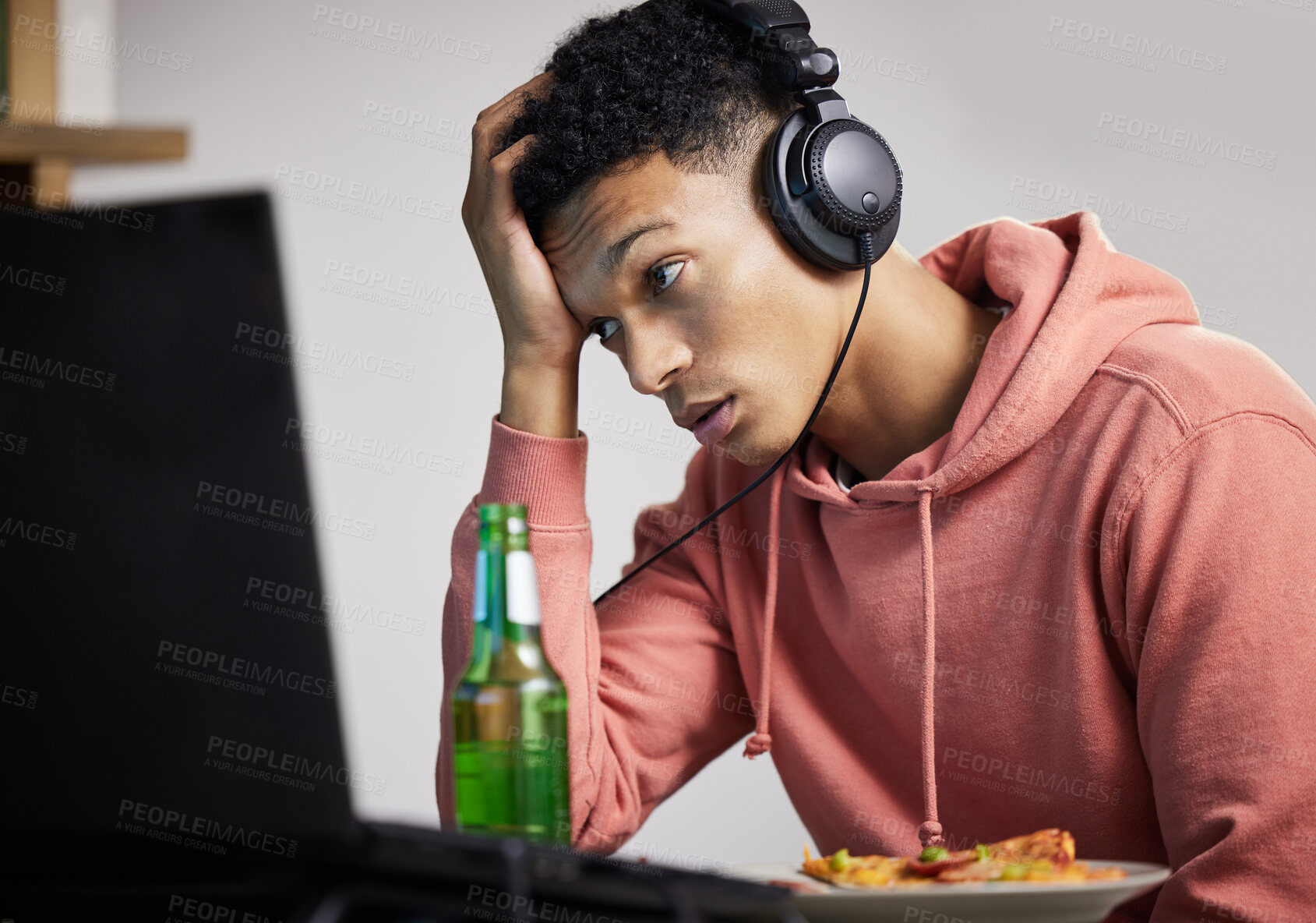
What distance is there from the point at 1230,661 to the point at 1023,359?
318mm

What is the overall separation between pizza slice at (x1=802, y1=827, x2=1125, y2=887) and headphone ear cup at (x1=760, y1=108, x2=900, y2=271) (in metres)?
0.52

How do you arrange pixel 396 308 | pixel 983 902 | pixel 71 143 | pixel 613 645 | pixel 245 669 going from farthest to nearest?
1. pixel 396 308
2. pixel 71 143
3. pixel 245 669
4. pixel 613 645
5. pixel 983 902

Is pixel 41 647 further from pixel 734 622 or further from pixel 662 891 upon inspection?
pixel 662 891

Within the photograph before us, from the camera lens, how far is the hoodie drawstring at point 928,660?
977 mm

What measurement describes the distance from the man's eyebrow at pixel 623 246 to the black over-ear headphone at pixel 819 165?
0.11m

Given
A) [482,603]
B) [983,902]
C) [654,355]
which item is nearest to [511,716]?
[482,603]

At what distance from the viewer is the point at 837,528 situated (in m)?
1.14

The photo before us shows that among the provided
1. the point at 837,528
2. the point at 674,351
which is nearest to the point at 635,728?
the point at 837,528

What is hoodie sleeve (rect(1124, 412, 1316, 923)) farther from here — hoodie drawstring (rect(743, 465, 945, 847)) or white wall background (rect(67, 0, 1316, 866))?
white wall background (rect(67, 0, 1316, 866))

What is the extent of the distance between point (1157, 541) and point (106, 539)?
1329mm

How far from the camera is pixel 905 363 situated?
3.67ft

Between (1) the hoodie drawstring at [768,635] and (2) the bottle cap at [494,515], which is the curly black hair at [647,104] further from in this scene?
(2) the bottle cap at [494,515]

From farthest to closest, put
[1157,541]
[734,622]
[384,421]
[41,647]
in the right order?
[384,421] → [41,647] → [734,622] → [1157,541]

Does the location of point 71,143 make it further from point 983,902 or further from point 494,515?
point 983,902
